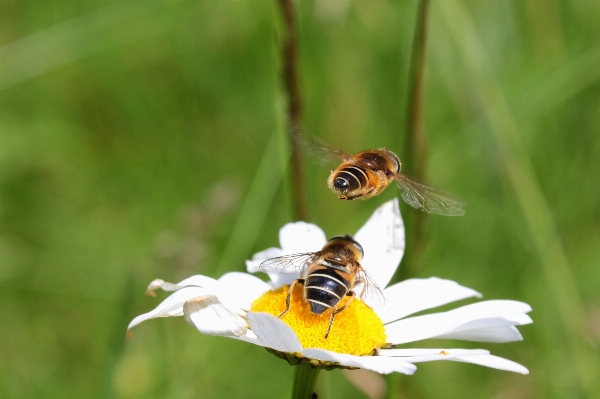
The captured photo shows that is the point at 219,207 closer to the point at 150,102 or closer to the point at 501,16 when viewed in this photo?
the point at 501,16

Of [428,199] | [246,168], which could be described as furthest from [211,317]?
[246,168]

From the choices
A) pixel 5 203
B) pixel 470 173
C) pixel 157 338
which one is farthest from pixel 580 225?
pixel 5 203

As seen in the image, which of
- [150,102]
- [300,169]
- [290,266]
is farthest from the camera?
[150,102]

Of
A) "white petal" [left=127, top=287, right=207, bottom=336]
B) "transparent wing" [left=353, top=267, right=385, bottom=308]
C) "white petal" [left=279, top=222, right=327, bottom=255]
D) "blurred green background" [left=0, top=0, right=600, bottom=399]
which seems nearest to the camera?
"white petal" [left=127, top=287, right=207, bottom=336]

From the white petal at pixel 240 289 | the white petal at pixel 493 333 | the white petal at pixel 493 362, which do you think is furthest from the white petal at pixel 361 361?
the white petal at pixel 240 289

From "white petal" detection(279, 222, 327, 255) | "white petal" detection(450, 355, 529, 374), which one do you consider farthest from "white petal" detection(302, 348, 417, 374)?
"white petal" detection(279, 222, 327, 255)

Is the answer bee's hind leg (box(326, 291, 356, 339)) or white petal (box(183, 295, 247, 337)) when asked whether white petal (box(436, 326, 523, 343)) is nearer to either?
bee's hind leg (box(326, 291, 356, 339))
